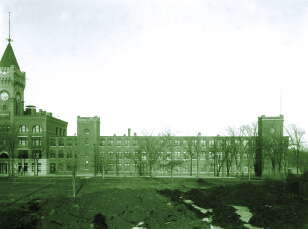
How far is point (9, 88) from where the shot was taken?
2721 inches

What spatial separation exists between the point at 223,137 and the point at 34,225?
55.9 metres

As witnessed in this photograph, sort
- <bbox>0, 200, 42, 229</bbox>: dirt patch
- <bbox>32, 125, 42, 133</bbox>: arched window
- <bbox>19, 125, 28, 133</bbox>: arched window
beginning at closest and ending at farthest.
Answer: <bbox>0, 200, 42, 229</bbox>: dirt patch, <bbox>32, 125, 42, 133</bbox>: arched window, <bbox>19, 125, 28, 133</bbox>: arched window

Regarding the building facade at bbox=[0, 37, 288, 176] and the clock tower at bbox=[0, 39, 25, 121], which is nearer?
the building facade at bbox=[0, 37, 288, 176]

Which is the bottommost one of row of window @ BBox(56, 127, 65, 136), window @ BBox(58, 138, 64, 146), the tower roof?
window @ BBox(58, 138, 64, 146)

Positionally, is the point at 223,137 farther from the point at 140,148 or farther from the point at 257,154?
the point at 140,148

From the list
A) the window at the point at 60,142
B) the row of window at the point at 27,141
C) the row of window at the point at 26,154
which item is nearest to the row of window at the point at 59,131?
the window at the point at 60,142

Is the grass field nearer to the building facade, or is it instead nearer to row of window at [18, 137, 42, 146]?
the building facade

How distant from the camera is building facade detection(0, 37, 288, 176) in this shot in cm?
6625

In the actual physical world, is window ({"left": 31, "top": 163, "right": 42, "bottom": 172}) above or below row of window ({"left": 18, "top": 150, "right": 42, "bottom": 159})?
below

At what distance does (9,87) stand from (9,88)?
0.78 ft

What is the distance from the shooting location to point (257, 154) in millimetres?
70188

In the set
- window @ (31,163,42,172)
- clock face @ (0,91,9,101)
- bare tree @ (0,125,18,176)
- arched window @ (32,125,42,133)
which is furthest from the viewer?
clock face @ (0,91,9,101)

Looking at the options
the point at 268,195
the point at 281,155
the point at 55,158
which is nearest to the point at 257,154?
the point at 281,155

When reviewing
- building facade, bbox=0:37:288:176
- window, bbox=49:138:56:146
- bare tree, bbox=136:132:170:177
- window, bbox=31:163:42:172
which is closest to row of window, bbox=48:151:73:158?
building facade, bbox=0:37:288:176
